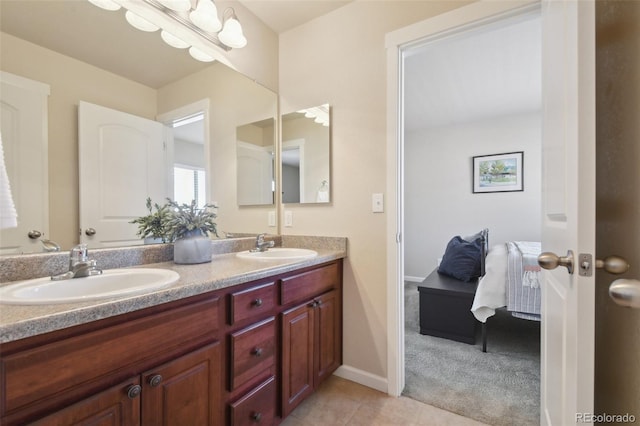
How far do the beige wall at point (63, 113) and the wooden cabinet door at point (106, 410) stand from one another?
2.26 feet

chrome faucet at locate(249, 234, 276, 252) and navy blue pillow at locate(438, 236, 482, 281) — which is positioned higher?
chrome faucet at locate(249, 234, 276, 252)

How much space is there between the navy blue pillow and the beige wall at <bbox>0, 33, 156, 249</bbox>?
9.24 feet

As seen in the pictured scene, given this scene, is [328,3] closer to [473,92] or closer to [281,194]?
[281,194]

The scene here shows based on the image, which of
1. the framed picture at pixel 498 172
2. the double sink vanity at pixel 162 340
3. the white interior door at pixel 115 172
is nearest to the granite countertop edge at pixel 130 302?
the double sink vanity at pixel 162 340

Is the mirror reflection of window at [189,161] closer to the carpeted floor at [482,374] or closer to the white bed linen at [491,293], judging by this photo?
the carpeted floor at [482,374]

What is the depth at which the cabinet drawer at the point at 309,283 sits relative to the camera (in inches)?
54.4

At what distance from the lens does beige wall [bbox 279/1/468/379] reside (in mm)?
1733

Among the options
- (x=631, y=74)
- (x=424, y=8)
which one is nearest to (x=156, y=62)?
(x=424, y=8)

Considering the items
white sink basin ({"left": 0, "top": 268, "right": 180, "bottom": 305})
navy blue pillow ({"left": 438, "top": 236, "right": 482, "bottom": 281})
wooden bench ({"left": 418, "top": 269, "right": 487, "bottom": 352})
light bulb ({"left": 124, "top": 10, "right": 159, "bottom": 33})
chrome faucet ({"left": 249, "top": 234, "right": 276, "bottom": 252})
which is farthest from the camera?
navy blue pillow ({"left": 438, "top": 236, "right": 482, "bottom": 281})

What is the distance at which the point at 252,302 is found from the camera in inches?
46.9

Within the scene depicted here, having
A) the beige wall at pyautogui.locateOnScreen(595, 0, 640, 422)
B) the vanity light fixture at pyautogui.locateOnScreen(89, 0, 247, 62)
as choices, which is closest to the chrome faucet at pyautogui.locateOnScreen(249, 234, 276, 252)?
the vanity light fixture at pyautogui.locateOnScreen(89, 0, 247, 62)

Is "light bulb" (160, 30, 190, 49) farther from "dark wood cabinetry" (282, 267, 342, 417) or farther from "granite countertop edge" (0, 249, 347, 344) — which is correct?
"dark wood cabinetry" (282, 267, 342, 417)

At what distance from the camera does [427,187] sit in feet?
14.5

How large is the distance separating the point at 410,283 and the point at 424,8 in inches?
141
